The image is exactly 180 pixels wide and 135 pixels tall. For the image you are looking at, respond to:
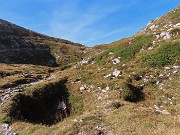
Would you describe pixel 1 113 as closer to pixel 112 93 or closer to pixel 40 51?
pixel 112 93

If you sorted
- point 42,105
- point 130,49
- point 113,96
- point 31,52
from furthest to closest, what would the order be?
point 31,52 < point 130,49 < point 42,105 < point 113,96

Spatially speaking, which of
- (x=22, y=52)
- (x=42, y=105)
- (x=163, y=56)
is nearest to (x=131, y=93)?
(x=163, y=56)

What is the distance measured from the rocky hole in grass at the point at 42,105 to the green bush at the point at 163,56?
10.5m

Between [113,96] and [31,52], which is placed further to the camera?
[31,52]

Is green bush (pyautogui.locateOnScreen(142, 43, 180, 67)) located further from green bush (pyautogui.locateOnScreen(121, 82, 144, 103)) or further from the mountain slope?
the mountain slope

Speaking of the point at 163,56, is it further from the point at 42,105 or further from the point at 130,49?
the point at 42,105

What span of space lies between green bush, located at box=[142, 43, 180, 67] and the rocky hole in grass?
10.5 m

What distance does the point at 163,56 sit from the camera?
28.7m

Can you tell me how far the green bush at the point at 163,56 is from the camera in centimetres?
2792

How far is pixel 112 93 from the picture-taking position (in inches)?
934

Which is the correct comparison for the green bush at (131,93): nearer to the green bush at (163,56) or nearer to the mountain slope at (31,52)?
the green bush at (163,56)

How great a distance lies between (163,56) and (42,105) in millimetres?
14765

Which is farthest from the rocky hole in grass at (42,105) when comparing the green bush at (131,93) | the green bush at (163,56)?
the green bush at (163,56)

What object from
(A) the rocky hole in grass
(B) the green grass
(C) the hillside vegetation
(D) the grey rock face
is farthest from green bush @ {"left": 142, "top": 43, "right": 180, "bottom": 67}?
(D) the grey rock face
